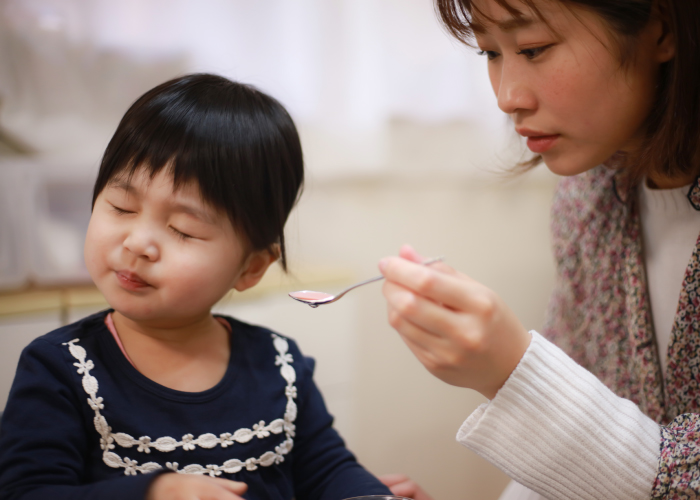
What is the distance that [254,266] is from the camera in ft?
2.51

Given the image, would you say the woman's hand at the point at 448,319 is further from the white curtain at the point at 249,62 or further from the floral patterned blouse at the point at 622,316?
the white curtain at the point at 249,62

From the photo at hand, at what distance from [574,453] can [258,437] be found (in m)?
0.38

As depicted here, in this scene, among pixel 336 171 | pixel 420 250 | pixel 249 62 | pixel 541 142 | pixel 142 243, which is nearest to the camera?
pixel 142 243

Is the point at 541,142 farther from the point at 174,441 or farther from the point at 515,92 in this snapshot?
the point at 174,441

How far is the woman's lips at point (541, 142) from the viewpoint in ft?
2.36

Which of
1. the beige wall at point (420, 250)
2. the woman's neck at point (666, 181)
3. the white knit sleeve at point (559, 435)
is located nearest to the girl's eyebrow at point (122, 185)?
the white knit sleeve at point (559, 435)

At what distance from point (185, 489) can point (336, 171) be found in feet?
3.29

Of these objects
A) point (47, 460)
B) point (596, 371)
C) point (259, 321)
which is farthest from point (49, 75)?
point (596, 371)

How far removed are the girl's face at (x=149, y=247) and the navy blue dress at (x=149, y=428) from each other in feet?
0.27

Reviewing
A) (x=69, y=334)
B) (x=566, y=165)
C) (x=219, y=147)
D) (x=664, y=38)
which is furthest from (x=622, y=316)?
(x=69, y=334)

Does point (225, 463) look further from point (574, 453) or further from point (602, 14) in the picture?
point (602, 14)

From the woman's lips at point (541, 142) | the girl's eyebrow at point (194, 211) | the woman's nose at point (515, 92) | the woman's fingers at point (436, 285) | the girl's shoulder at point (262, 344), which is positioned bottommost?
the girl's shoulder at point (262, 344)

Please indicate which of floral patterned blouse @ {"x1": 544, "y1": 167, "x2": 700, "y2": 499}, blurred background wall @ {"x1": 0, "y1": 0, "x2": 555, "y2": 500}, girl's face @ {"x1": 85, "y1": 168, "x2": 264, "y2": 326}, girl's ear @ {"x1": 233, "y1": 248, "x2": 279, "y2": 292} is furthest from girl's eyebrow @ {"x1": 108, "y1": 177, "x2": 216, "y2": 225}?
floral patterned blouse @ {"x1": 544, "y1": 167, "x2": 700, "y2": 499}

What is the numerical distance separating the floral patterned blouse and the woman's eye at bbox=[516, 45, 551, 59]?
11.5 inches
